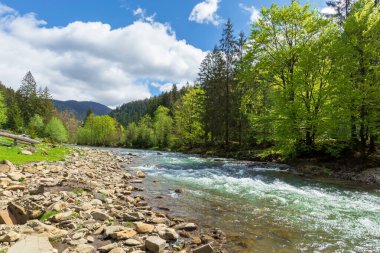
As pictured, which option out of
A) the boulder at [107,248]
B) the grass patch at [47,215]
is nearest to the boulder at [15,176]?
the grass patch at [47,215]

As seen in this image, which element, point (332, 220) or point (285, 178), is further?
point (285, 178)

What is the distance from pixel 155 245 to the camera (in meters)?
6.81

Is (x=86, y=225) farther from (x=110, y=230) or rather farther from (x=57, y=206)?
(x=57, y=206)

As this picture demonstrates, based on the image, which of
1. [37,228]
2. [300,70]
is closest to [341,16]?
[300,70]

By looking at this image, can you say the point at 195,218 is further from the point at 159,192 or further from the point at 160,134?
the point at 160,134

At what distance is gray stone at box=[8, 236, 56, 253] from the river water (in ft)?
14.9

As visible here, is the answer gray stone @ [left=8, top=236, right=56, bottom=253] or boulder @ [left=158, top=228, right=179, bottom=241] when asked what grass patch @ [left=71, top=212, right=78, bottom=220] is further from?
boulder @ [left=158, top=228, right=179, bottom=241]

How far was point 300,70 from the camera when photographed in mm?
25844

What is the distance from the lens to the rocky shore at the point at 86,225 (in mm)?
6793

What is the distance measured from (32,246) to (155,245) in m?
2.82

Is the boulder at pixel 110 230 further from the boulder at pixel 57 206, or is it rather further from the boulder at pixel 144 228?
the boulder at pixel 57 206

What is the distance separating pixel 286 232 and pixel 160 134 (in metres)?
67.9

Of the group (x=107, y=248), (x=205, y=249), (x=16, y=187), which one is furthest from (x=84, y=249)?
(x=16, y=187)

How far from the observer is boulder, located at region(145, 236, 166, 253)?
6796mm
